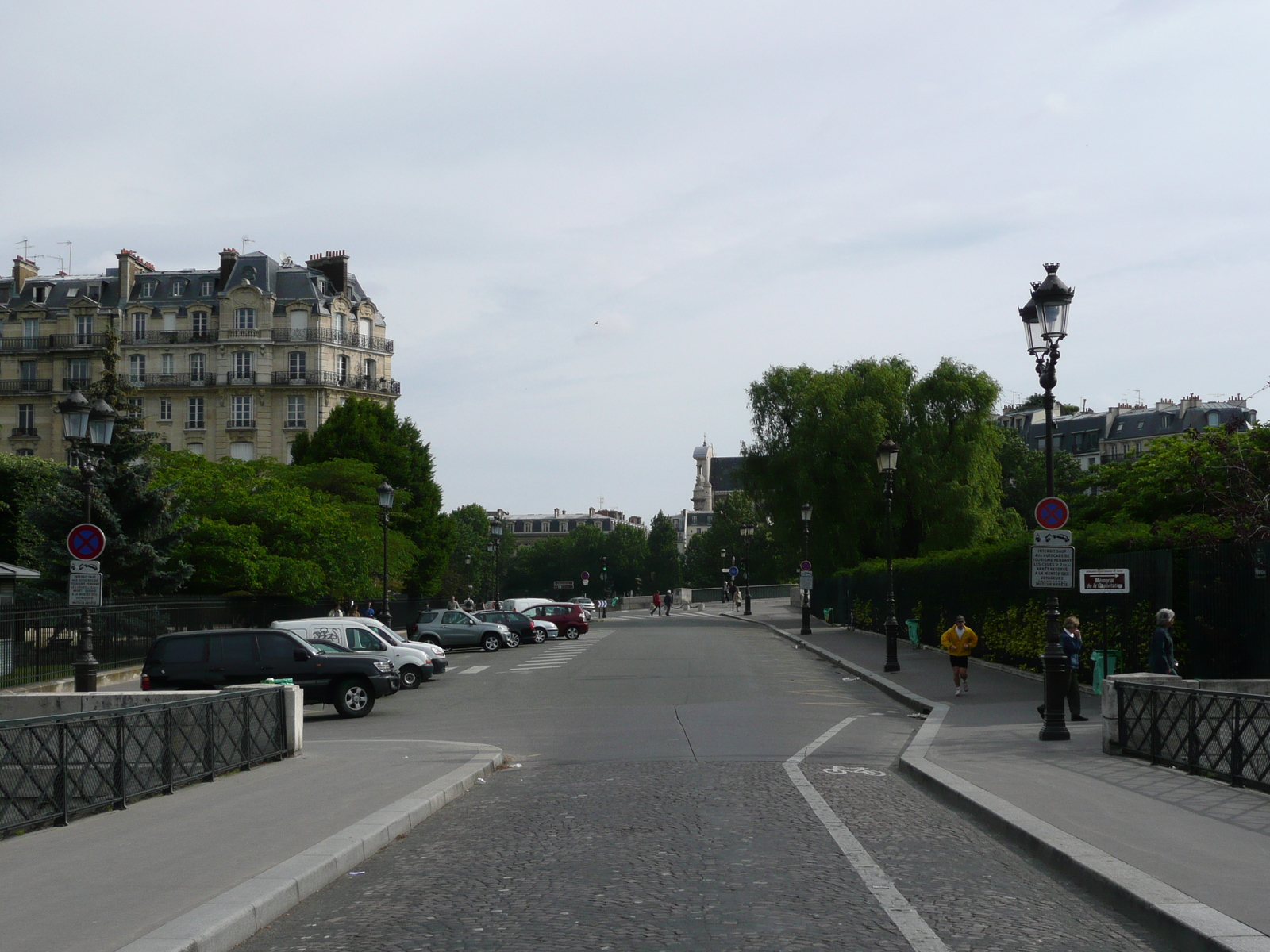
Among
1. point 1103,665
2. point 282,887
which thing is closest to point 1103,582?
point 1103,665

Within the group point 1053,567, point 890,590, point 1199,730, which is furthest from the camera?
point 890,590

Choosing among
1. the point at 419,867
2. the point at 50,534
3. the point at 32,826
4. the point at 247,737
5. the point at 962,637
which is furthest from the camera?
the point at 50,534

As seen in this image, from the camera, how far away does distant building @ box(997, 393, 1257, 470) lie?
112 meters

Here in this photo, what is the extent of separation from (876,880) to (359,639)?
21368mm

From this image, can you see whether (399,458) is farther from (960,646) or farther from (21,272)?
(960,646)

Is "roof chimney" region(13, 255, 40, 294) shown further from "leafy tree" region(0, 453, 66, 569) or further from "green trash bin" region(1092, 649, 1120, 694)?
"green trash bin" region(1092, 649, 1120, 694)

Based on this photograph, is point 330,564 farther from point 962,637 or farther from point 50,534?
point 962,637

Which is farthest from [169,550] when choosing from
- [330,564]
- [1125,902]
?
[1125,902]

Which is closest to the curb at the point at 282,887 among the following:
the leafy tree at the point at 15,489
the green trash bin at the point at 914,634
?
the green trash bin at the point at 914,634

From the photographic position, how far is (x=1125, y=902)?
7.25 metres

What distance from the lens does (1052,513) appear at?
53.5 ft

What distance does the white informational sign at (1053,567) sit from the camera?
635 inches

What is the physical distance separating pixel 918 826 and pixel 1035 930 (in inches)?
131

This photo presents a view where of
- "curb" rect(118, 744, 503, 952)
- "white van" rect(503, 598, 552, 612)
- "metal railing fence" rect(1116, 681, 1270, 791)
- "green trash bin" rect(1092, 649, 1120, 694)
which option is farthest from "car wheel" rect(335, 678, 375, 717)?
"white van" rect(503, 598, 552, 612)
